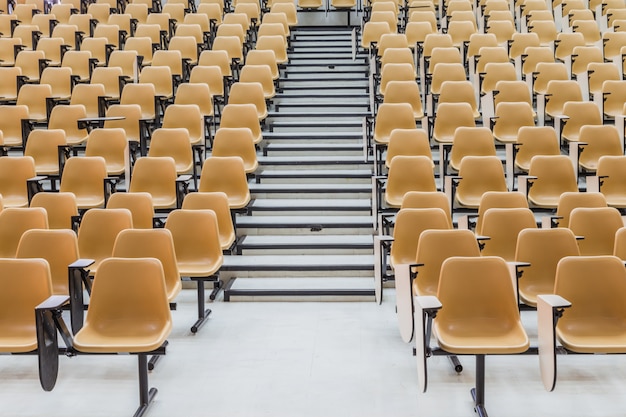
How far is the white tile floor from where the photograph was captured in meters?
2.97

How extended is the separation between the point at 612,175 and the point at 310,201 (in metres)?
2.07

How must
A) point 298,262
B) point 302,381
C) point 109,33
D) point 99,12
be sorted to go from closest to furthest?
point 302,381 < point 298,262 < point 109,33 < point 99,12

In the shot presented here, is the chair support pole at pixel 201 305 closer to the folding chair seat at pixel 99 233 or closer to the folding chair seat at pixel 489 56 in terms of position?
the folding chair seat at pixel 99 233

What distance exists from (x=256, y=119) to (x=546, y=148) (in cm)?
222

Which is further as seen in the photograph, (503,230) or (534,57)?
(534,57)

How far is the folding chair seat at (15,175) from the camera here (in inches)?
188

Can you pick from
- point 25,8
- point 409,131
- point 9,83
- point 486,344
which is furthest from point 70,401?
point 25,8

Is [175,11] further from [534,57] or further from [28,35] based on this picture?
[534,57]

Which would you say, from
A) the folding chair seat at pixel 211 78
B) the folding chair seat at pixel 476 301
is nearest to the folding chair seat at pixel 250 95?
the folding chair seat at pixel 211 78

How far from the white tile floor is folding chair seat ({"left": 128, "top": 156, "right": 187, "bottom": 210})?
1.20 metres

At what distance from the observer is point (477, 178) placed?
15.4ft

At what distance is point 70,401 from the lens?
120 inches

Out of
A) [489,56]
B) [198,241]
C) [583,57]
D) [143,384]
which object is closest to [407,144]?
[198,241]

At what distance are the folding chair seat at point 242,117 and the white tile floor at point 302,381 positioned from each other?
2.25m
